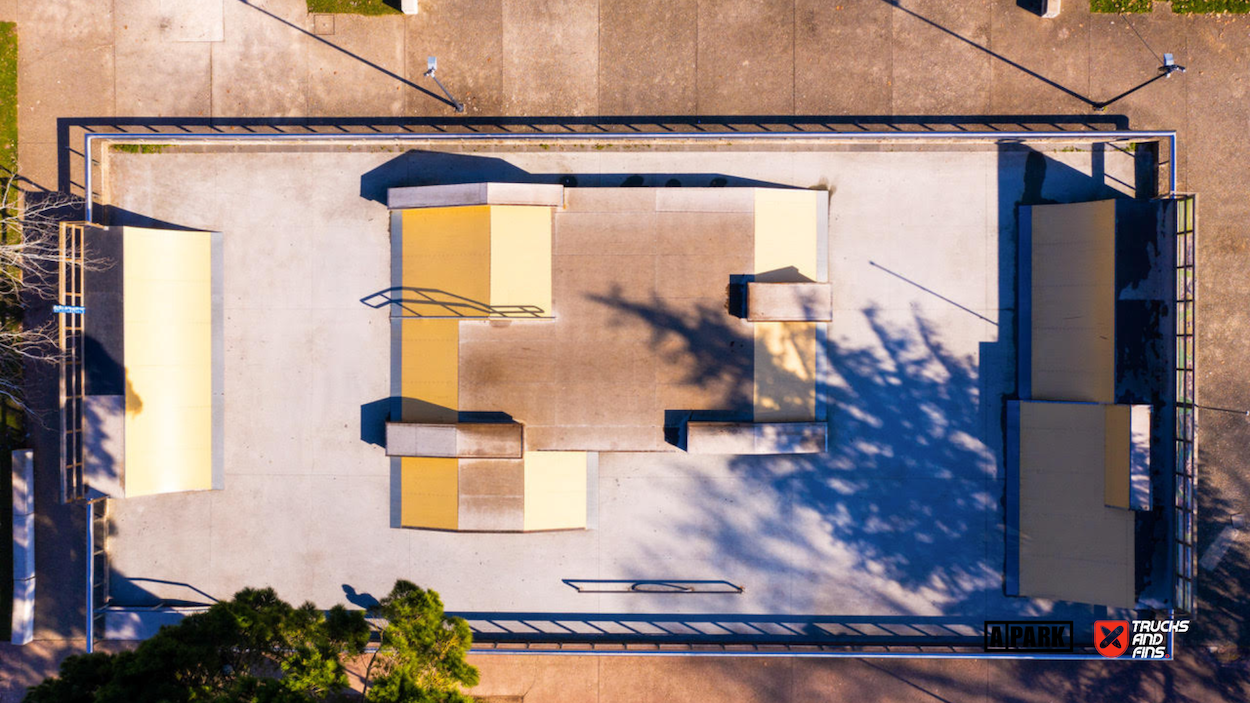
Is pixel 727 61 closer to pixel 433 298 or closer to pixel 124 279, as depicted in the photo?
pixel 433 298

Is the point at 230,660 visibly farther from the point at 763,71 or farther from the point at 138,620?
the point at 763,71

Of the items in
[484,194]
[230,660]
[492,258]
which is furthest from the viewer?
[492,258]

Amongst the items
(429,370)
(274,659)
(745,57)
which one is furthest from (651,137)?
(274,659)

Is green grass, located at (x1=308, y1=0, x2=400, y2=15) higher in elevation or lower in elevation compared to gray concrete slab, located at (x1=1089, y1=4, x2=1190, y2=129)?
higher

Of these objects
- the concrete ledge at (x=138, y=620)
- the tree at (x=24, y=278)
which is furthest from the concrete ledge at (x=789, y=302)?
the tree at (x=24, y=278)

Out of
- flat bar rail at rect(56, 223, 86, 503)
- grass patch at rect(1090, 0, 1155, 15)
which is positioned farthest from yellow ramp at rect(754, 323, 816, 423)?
flat bar rail at rect(56, 223, 86, 503)

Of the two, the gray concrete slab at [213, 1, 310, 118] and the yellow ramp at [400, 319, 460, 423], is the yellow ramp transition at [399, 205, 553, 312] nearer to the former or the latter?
the yellow ramp at [400, 319, 460, 423]
